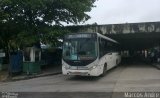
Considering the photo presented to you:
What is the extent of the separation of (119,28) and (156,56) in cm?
944

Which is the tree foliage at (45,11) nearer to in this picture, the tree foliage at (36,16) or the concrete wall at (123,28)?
the tree foliage at (36,16)

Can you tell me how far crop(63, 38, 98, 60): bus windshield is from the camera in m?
19.3

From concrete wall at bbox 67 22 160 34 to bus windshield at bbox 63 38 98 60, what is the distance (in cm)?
1025

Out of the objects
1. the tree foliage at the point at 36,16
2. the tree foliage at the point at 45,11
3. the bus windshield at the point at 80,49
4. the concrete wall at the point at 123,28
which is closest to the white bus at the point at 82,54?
the bus windshield at the point at 80,49

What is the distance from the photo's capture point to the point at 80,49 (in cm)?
1941

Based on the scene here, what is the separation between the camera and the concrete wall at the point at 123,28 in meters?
30.1

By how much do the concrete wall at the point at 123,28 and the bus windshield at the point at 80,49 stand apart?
10252 millimetres

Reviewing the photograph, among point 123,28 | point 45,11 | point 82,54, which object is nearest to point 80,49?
point 82,54

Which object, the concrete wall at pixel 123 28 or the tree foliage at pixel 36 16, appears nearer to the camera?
the tree foliage at pixel 36 16

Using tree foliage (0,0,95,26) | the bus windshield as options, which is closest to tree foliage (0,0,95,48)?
tree foliage (0,0,95,26)

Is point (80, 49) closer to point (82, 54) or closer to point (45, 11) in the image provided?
point (82, 54)

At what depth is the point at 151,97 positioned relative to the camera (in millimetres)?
12758

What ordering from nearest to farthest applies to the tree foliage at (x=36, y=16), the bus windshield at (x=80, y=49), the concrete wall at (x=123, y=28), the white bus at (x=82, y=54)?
1. the white bus at (x=82, y=54)
2. the bus windshield at (x=80, y=49)
3. the tree foliage at (x=36, y=16)
4. the concrete wall at (x=123, y=28)

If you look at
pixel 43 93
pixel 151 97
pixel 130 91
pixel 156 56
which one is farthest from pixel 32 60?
pixel 156 56
